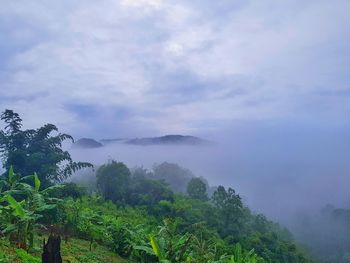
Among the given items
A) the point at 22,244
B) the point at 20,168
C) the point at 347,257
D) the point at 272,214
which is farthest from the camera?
the point at 272,214

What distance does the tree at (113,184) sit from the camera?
174 feet

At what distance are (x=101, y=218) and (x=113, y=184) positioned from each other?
32924mm

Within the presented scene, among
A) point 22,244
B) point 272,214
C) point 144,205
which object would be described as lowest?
point 272,214

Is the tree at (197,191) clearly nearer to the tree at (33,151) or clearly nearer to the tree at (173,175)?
the tree at (33,151)

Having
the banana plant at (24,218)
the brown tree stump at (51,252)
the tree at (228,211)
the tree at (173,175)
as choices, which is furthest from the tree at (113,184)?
the tree at (173,175)

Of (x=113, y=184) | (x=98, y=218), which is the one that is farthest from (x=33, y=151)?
(x=113, y=184)

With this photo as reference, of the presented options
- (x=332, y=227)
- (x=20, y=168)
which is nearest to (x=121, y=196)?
(x=20, y=168)

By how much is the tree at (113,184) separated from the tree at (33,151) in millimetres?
A: 27888

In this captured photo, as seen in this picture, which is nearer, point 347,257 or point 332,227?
point 347,257

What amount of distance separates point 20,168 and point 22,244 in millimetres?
13184

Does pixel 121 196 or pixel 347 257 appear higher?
pixel 121 196

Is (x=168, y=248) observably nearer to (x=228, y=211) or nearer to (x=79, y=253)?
(x=79, y=253)

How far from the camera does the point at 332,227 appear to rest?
112 meters

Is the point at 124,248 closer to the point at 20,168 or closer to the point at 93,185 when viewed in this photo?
the point at 20,168
